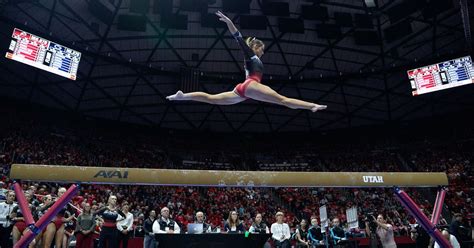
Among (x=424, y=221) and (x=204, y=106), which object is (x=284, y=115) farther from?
(x=424, y=221)

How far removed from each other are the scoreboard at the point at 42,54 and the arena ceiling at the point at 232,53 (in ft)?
1.49

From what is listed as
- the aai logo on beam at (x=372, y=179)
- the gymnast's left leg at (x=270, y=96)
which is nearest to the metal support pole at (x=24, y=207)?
the gymnast's left leg at (x=270, y=96)

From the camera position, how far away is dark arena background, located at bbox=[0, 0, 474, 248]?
8.52 metres

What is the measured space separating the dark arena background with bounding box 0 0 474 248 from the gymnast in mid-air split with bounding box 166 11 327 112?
1.35 ft

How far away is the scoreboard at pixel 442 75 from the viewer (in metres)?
16.8

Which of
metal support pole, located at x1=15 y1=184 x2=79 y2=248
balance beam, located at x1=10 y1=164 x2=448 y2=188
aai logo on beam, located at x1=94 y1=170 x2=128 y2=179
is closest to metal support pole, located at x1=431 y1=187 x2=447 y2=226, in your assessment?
balance beam, located at x1=10 y1=164 x2=448 y2=188

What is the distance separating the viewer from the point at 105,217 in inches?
320

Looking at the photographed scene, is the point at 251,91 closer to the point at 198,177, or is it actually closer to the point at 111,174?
the point at 198,177

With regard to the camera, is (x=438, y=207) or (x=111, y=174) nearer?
(x=111, y=174)

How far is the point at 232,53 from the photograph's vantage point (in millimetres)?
18578

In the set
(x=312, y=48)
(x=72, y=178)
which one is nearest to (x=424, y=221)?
(x=72, y=178)

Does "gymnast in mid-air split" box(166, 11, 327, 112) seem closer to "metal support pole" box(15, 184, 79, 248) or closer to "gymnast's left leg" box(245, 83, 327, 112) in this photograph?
"gymnast's left leg" box(245, 83, 327, 112)

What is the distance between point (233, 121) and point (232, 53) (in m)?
8.85

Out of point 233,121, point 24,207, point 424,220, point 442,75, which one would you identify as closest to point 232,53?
point 233,121
